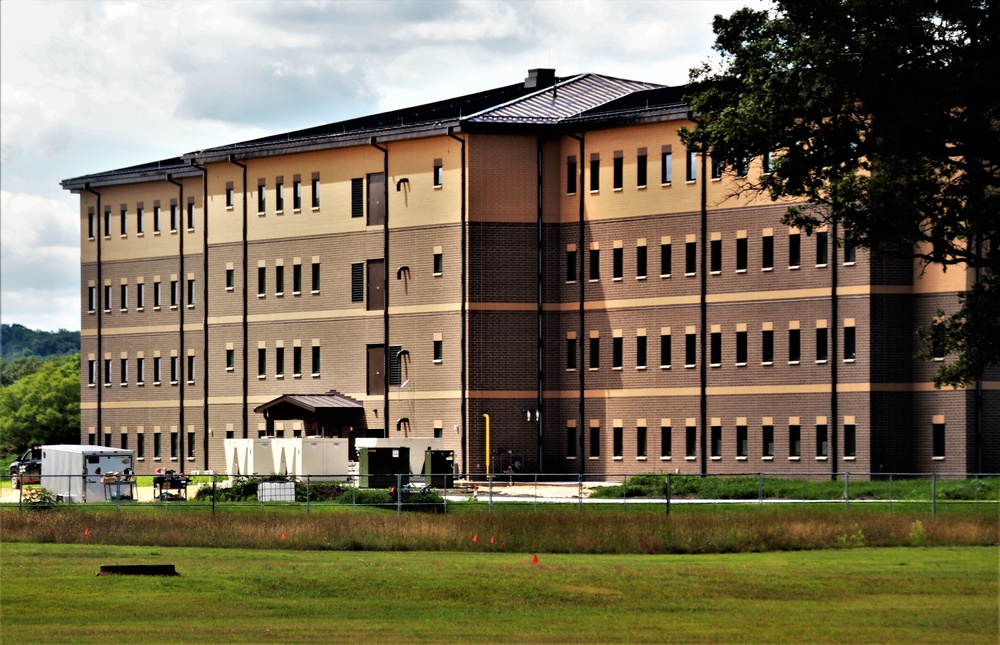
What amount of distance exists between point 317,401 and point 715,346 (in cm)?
1782

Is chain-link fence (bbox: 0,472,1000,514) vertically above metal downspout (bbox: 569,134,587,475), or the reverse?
metal downspout (bbox: 569,134,587,475)

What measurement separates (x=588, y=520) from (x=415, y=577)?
11.1m

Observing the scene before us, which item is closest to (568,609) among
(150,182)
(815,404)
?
(815,404)

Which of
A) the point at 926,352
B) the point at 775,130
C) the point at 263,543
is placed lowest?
the point at 263,543

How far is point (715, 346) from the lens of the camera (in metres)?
72.2

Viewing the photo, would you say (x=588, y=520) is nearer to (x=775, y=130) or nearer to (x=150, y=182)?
(x=775, y=130)

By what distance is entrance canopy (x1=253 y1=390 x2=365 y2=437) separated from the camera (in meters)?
77.5

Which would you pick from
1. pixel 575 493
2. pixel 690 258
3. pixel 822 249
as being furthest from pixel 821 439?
pixel 575 493

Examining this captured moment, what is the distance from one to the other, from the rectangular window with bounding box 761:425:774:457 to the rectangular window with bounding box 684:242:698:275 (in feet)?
23.3

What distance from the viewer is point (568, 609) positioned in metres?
28.7

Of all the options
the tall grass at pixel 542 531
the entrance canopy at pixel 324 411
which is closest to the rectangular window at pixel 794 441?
the entrance canopy at pixel 324 411

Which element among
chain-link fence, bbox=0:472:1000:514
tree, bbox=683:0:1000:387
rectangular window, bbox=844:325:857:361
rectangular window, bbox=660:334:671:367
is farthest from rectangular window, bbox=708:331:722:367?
tree, bbox=683:0:1000:387

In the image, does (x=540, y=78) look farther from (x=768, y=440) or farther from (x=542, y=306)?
(x=768, y=440)

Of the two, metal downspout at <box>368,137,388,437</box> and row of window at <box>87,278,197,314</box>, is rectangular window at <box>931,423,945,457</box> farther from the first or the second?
row of window at <box>87,278,197,314</box>
